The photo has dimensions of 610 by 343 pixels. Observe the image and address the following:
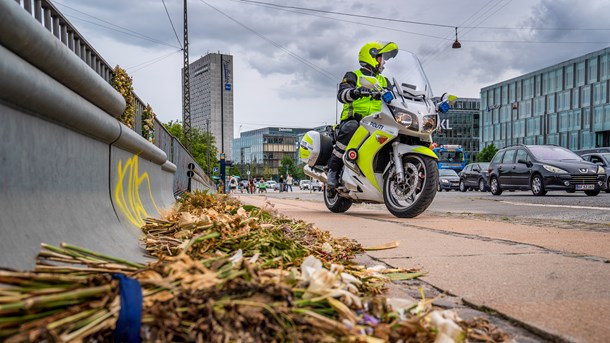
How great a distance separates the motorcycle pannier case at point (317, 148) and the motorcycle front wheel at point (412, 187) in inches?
74.0

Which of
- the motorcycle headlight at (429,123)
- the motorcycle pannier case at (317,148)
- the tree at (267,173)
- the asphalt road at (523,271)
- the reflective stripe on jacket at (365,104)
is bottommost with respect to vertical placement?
the tree at (267,173)

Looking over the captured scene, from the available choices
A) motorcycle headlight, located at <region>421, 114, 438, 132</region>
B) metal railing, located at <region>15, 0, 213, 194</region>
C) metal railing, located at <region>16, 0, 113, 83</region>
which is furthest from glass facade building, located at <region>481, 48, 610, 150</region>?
metal railing, located at <region>16, 0, 113, 83</region>

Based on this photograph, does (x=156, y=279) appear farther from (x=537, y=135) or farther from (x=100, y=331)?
(x=537, y=135)

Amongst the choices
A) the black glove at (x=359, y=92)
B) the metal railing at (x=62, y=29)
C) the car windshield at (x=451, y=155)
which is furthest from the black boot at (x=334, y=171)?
the car windshield at (x=451, y=155)

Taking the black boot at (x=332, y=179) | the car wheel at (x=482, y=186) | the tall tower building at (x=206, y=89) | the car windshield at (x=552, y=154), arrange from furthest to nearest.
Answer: the tall tower building at (x=206, y=89)
the car wheel at (x=482, y=186)
the car windshield at (x=552, y=154)
the black boot at (x=332, y=179)

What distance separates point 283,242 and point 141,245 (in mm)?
868

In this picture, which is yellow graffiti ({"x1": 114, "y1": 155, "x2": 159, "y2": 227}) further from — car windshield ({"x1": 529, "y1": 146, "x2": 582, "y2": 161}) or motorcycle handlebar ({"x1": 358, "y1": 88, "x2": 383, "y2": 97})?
car windshield ({"x1": 529, "y1": 146, "x2": 582, "y2": 161})

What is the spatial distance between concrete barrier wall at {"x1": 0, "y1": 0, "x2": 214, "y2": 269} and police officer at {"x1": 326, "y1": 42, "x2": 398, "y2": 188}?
4.30 meters

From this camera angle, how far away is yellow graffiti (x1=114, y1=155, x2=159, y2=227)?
131 inches

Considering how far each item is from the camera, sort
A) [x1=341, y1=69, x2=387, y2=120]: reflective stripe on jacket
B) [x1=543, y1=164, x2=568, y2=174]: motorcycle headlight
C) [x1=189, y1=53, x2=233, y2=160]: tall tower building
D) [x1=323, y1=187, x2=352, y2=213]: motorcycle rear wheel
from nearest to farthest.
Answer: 1. [x1=341, y1=69, x2=387, y2=120]: reflective stripe on jacket
2. [x1=323, y1=187, x2=352, y2=213]: motorcycle rear wheel
3. [x1=543, y1=164, x2=568, y2=174]: motorcycle headlight
4. [x1=189, y1=53, x2=233, y2=160]: tall tower building

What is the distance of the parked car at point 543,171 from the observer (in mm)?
14641

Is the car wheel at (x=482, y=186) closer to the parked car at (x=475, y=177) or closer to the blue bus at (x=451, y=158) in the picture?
the parked car at (x=475, y=177)

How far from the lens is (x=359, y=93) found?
6992 millimetres

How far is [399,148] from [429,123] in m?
0.51
